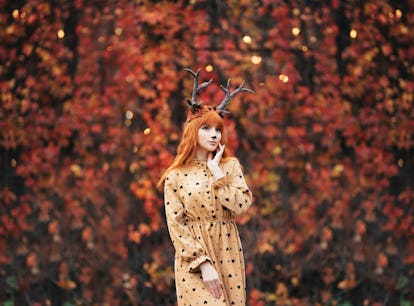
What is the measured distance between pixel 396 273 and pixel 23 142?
3.78 metres

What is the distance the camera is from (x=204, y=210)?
4312mm

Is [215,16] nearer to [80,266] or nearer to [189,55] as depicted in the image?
[189,55]

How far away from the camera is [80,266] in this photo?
709 centimetres

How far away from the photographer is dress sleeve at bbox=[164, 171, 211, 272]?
418 centimetres

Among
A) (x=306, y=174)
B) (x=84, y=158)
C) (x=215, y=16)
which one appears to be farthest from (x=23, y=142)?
(x=306, y=174)

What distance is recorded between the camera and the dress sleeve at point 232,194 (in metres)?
4.24

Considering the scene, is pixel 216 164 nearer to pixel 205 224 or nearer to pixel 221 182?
pixel 221 182

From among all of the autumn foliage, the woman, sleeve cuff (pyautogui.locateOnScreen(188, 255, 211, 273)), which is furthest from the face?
the autumn foliage

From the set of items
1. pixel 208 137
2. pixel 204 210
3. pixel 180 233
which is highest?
pixel 208 137

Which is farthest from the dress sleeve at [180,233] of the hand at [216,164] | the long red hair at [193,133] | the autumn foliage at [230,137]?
the autumn foliage at [230,137]

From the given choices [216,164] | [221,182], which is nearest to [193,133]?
[216,164]

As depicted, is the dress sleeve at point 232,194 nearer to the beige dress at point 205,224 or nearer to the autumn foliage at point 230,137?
the beige dress at point 205,224

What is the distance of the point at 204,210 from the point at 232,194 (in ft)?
0.65

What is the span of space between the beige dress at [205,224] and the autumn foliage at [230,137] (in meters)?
2.52
